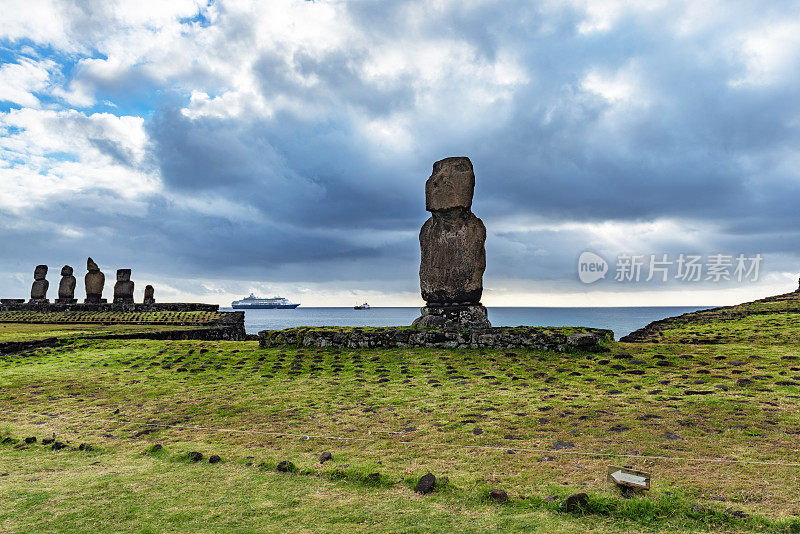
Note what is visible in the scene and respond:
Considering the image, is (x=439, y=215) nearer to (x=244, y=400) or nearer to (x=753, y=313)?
(x=244, y=400)

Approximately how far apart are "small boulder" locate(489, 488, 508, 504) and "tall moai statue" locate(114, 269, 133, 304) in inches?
2245

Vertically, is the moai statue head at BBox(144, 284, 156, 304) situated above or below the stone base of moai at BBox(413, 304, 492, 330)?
above

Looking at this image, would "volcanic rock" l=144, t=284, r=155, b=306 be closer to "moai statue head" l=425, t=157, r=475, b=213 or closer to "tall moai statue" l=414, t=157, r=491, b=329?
"tall moai statue" l=414, t=157, r=491, b=329

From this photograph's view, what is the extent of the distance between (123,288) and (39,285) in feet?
31.5

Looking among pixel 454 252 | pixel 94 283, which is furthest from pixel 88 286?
pixel 454 252

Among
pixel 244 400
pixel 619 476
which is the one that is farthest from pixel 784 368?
pixel 244 400

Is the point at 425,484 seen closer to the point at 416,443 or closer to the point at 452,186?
the point at 416,443

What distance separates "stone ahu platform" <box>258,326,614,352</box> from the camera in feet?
51.3

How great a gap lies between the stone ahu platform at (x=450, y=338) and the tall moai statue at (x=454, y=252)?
154 centimetres

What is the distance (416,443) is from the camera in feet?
24.8

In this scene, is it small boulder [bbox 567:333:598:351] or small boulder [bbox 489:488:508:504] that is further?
small boulder [bbox 567:333:598:351]

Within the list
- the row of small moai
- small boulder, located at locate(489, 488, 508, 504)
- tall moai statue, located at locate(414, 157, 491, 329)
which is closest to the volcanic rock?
the row of small moai

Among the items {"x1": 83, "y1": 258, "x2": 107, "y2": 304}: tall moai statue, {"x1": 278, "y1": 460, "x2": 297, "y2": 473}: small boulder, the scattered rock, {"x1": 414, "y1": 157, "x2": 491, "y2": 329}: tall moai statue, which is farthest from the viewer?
{"x1": 83, "y1": 258, "x2": 107, "y2": 304}: tall moai statue

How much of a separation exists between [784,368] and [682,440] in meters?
7.32
